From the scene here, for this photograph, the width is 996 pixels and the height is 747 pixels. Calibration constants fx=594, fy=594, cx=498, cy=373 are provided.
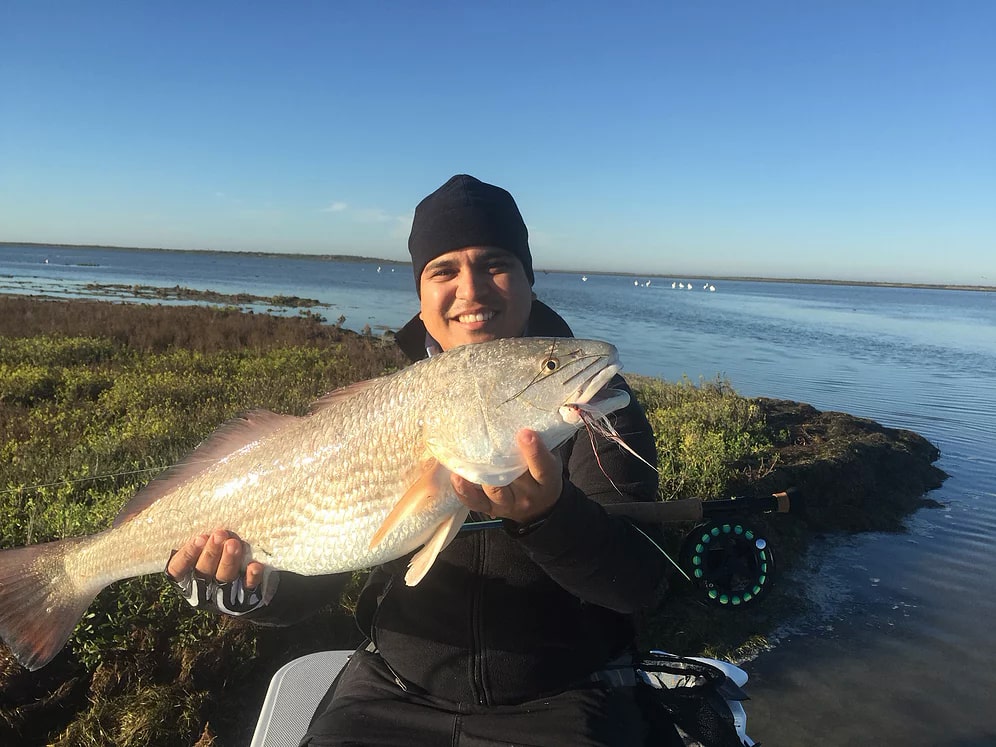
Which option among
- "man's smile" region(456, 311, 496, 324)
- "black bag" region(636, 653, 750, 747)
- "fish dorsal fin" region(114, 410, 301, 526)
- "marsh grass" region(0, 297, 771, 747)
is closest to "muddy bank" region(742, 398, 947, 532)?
"marsh grass" region(0, 297, 771, 747)

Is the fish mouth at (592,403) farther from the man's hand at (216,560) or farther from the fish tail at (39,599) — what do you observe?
the fish tail at (39,599)

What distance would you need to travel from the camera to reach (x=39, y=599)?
2.95 m

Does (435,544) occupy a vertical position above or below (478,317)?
below

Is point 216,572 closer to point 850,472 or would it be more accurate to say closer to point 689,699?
point 689,699

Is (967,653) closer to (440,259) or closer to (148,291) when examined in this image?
(440,259)

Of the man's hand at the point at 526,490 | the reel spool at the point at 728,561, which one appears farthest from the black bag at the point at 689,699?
the man's hand at the point at 526,490

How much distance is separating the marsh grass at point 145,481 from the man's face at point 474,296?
107 cm

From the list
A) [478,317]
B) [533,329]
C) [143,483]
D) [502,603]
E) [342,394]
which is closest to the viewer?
[502,603]

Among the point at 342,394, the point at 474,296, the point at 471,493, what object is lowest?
the point at 471,493

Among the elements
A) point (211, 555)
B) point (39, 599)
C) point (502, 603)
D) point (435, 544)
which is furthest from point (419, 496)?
point (39, 599)

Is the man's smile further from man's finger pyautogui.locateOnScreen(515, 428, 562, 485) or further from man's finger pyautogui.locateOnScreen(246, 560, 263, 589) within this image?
man's finger pyautogui.locateOnScreen(246, 560, 263, 589)

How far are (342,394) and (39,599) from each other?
1.83 meters

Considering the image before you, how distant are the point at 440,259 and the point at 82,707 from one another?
3.53 meters

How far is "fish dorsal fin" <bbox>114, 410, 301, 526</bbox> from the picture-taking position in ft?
9.92
